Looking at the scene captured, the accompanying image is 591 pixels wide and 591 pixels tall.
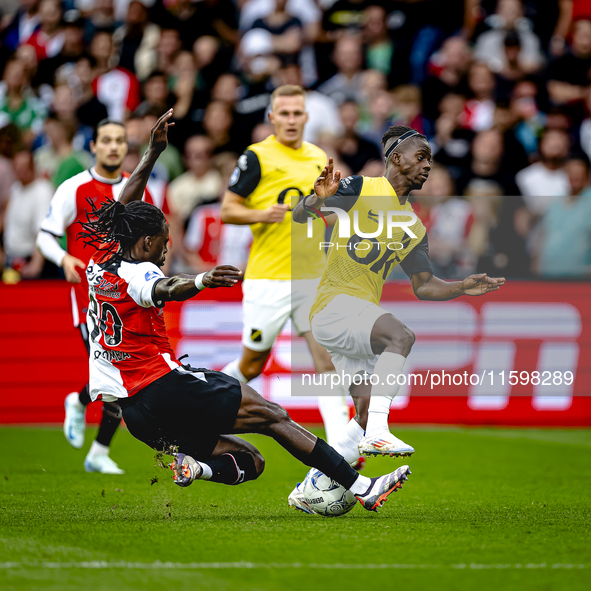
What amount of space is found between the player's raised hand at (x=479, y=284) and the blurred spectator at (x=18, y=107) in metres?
8.58

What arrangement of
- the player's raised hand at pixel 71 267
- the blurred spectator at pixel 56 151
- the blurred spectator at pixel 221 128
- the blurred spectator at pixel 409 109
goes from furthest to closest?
the blurred spectator at pixel 409 109 < the blurred spectator at pixel 221 128 < the blurred spectator at pixel 56 151 < the player's raised hand at pixel 71 267

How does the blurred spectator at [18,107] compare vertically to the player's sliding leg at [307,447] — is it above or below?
above

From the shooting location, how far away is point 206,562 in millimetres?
3977

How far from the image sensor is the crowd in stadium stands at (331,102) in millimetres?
9922

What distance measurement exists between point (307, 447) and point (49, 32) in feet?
Result: 35.3

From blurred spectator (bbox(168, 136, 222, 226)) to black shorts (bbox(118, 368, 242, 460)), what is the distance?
19.5 ft

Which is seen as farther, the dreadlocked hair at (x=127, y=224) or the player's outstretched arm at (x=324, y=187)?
the player's outstretched arm at (x=324, y=187)

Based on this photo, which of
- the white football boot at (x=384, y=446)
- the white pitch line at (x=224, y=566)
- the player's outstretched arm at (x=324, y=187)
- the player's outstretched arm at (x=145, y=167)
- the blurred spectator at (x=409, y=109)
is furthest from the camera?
the blurred spectator at (x=409, y=109)

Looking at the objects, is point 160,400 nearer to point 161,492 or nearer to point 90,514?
point 90,514

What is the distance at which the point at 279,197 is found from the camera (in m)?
7.03

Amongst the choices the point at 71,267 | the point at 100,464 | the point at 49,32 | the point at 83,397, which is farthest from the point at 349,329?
the point at 49,32

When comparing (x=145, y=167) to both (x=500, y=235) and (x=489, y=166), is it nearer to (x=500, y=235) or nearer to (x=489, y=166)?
(x=500, y=235)

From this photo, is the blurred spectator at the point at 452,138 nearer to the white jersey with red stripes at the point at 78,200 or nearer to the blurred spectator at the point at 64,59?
the white jersey with red stripes at the point at 78,200

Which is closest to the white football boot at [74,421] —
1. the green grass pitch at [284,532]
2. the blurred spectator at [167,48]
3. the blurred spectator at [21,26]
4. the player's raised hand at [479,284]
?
the green grass pitch at [284,532]
